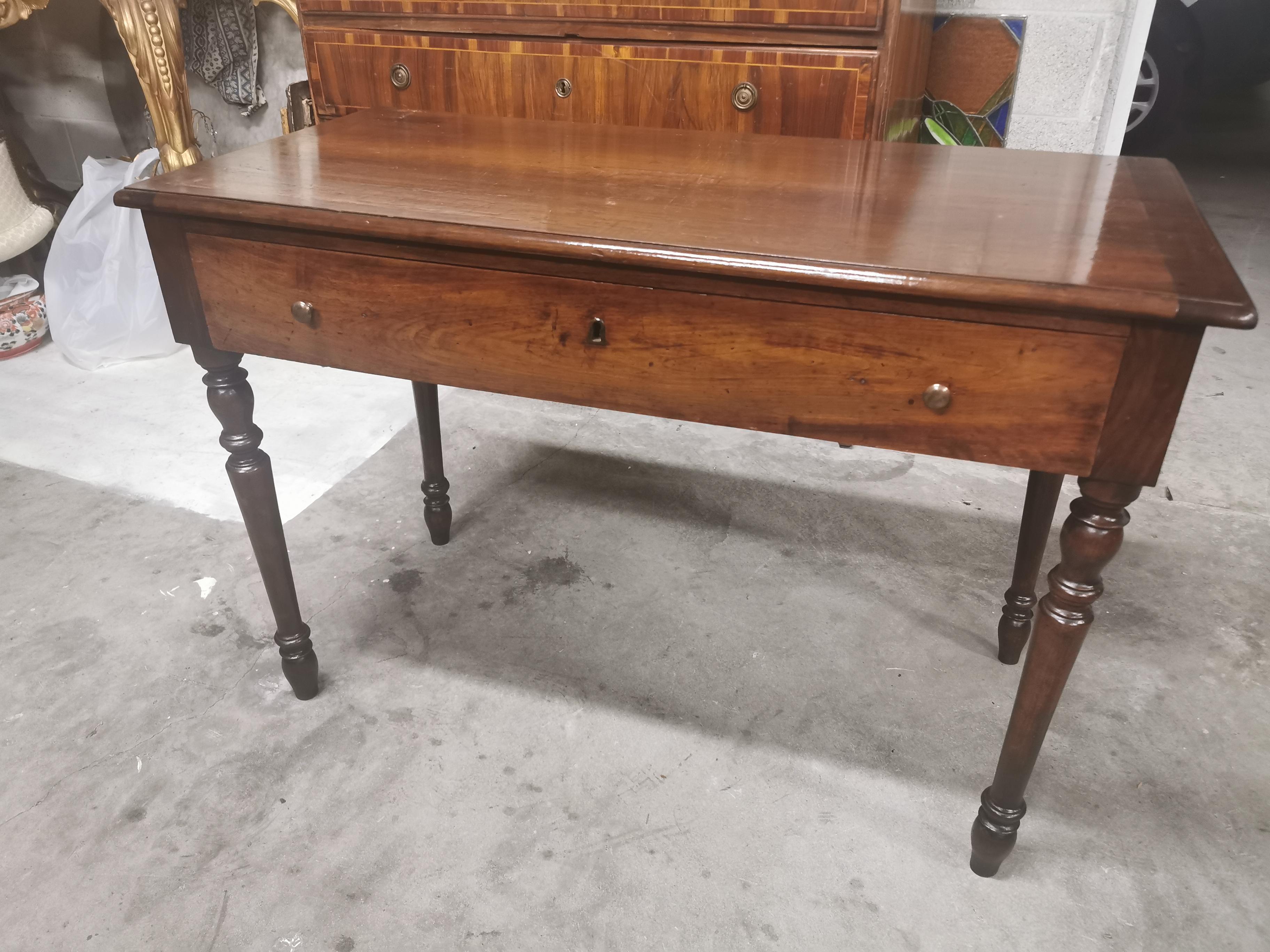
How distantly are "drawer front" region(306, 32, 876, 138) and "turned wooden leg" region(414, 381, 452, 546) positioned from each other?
0.82 metres

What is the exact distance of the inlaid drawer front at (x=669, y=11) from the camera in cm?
201

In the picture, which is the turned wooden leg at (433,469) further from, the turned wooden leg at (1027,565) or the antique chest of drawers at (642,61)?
the turned wooden leg at (1027,565)

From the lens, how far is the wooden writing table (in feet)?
3.10

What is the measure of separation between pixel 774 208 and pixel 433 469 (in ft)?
3.39

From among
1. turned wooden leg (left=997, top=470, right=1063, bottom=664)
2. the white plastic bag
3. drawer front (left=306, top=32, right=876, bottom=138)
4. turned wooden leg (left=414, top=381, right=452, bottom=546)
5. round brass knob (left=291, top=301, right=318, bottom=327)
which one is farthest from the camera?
the white plastic bag

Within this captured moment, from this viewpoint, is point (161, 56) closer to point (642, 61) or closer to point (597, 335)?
point (642, 61)

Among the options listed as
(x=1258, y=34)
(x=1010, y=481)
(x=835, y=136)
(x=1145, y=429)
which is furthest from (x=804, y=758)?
(x=1258, y=34)

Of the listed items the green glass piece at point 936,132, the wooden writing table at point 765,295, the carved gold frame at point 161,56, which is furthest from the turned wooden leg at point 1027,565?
the carved gold frame at point 161,56

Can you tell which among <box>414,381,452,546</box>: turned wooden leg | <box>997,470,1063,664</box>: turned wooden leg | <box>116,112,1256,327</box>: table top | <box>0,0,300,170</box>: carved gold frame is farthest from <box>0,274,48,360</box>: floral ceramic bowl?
<box>997,470,1063,664</box>: turned wooden leg

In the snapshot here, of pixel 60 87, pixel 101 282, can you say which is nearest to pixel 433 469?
pixel 101 282

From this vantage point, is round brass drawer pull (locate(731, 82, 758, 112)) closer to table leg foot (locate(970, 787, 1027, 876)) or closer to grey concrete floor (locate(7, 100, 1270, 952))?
grey concrete floor (locate(7, 100, 1270, 952))

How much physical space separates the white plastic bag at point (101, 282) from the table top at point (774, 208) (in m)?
1.58

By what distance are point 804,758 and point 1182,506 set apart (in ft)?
4.14

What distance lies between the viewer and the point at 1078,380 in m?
0.94
